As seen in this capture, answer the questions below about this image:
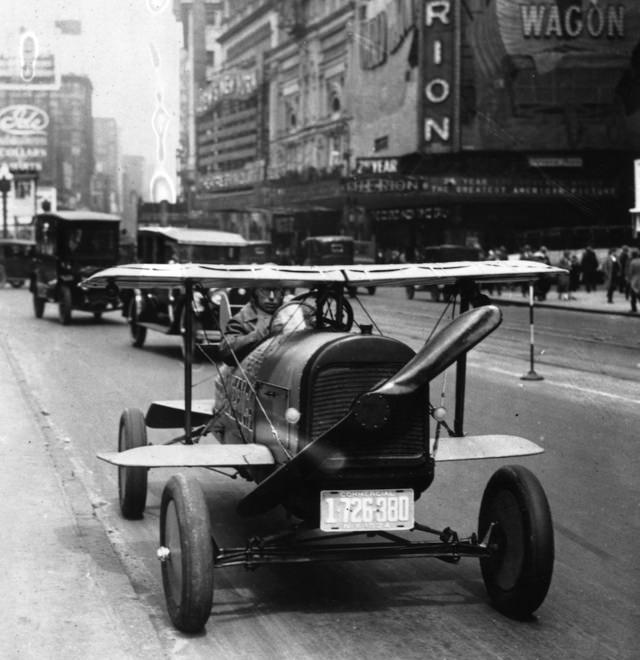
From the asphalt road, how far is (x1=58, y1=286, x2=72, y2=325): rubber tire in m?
10.1

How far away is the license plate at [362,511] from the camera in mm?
5020

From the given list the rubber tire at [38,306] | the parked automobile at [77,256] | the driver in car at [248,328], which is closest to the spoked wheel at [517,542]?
the driver in car at [248,328]

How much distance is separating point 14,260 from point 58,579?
4214 centimetres

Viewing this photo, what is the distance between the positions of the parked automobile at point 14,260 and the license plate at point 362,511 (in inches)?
1661

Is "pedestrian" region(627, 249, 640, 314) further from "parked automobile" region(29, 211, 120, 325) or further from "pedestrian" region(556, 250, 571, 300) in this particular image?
"parked automobile" region(29, 211, 120, 325)

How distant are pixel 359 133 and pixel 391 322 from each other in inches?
2073

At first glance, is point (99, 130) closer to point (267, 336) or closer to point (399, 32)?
point (399, 32)

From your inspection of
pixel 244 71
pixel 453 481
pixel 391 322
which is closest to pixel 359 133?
pixel 244 71

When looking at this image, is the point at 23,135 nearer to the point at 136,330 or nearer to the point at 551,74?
the point at 551,74

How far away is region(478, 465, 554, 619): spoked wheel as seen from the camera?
4926 millimetres

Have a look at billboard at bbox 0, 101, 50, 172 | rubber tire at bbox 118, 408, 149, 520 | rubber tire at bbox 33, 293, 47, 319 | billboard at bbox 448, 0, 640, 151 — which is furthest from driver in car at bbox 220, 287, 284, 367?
billboard at bbox 0, 101, 50, 172

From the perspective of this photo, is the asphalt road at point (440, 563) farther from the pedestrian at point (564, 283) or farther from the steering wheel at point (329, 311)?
the pedestrian at point (564, 283)

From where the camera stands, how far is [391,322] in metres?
26.0

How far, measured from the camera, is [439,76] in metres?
64.2
